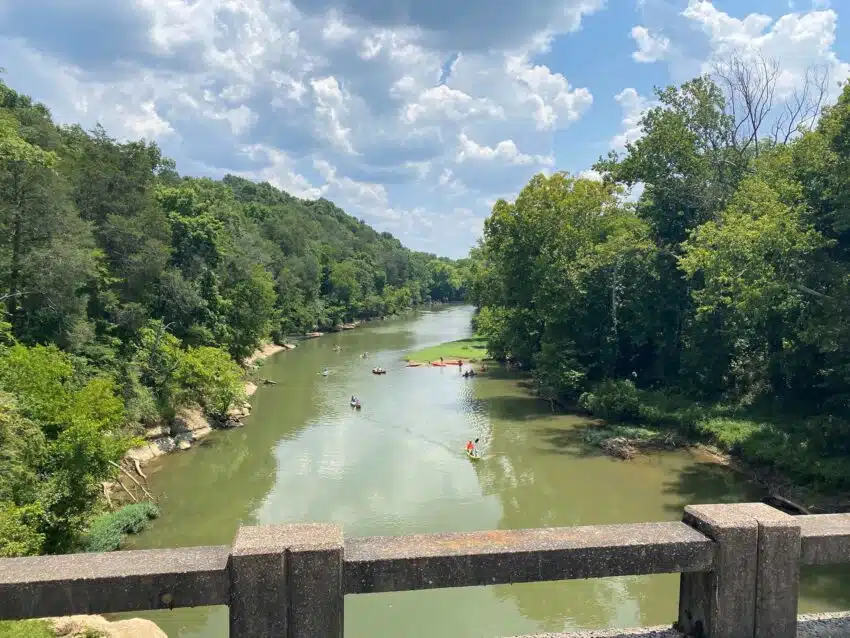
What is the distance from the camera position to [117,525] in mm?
17516

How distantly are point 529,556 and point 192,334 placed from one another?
111ft

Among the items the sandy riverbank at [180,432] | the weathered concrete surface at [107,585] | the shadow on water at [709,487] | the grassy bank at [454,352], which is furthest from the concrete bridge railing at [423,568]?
the grassy bank at [454,352]

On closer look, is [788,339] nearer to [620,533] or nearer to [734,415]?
[734,415]

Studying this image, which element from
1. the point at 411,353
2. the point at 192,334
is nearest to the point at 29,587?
the point at 192,334

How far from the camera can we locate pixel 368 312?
3915 inches

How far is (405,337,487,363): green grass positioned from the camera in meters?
56.0

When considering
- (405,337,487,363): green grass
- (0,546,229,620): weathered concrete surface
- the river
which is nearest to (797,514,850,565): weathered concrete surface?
(0,546,229,620): weathered concrete surface

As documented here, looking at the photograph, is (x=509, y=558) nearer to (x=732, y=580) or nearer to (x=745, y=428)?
(x=732, y=580)

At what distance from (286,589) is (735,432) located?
25100 millimetres

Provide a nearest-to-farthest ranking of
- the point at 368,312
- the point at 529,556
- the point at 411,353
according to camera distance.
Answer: the point at 529,556 < the point at 411,353 < the point at 368,312

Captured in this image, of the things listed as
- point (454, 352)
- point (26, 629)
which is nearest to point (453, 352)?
point (454, 352)

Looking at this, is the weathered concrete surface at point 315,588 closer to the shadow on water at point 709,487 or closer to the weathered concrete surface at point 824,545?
the weathered concrete surface at point 824,545

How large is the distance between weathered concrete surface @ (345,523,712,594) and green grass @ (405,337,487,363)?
49978 millimetres

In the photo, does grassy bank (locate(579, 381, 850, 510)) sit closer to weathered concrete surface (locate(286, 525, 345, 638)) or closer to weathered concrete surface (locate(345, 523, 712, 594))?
weathered concrete surface (locate(345, 523, 712, 594))
